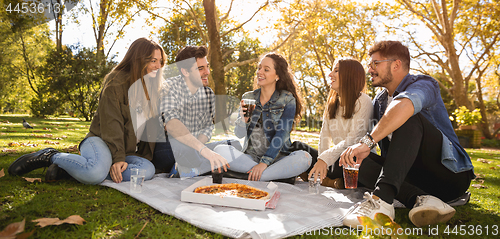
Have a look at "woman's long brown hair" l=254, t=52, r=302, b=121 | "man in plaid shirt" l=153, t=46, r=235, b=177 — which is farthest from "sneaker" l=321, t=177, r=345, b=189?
"man in plaid shirt" l=153, t=46, r=235, b=177

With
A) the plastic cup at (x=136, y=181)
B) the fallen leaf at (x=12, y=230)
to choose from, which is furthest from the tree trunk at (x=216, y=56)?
the fallen leaf at (x=12, y=230)

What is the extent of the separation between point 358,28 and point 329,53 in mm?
2828

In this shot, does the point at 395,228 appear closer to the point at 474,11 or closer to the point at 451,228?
the point at 451,228

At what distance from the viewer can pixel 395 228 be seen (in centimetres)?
186

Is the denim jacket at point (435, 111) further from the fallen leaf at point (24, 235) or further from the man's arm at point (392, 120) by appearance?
the fallen leaf at point (24, 235)

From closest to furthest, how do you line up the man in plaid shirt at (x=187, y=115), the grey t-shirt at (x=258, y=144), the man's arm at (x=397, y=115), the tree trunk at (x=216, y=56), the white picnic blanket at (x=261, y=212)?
the white picnic blanket at (x=261, y=212)
the man's arm at (x=397, y=115)
the man in plaid shirt at (x=187, y=115)
the grey t-shirt at (x=258, y=144)
the tree trunk at (x=216, y=56)

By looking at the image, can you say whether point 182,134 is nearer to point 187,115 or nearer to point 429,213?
point 187,115

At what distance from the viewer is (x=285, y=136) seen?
329 centimetres

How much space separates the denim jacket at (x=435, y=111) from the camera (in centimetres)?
217

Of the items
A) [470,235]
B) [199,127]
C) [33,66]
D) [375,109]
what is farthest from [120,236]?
[33,66]

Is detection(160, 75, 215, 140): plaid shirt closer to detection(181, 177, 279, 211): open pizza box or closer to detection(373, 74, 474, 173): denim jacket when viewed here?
detection(181, 177, 279, 211): open pizza box

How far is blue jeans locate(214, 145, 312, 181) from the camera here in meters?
3.21

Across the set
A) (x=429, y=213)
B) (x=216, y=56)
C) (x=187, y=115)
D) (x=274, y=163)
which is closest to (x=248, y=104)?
(x=274, y=163)

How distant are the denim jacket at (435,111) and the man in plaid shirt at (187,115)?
194 cm
